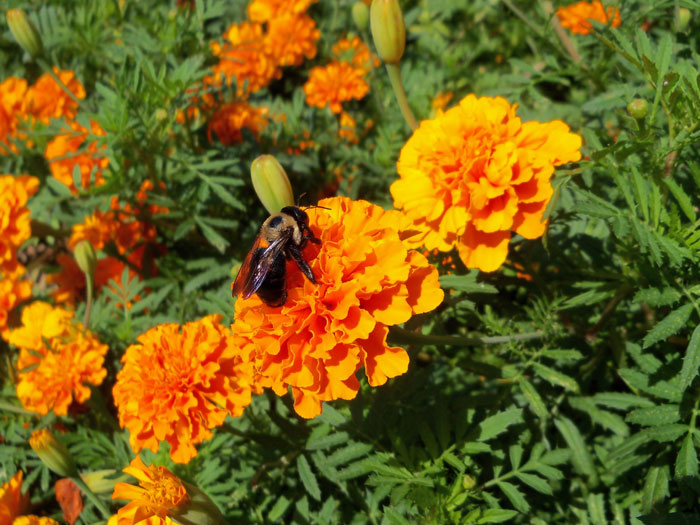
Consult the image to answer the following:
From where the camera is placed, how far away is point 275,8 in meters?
2.82

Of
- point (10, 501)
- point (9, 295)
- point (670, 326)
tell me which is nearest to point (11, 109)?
point (9, 295)

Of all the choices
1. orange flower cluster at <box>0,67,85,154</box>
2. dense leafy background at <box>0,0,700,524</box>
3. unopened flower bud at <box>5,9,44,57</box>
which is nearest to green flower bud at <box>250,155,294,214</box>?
dense leafy background at <box>0,0,700,524</box>

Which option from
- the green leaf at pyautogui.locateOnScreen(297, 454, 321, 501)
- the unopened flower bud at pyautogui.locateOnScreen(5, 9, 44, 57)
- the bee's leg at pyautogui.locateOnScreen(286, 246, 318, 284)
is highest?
the unopened flower bud at pyautogui.locateOnScreen(5, 9, 44, 57)

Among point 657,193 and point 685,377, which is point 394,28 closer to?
point 657,193

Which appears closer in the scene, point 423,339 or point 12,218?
point 423,339

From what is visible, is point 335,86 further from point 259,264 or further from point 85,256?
point 259,264

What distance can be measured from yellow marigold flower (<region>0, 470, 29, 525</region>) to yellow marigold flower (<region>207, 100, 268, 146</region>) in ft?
4.16

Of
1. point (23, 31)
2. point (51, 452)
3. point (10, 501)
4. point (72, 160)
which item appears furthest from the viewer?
point (72, 160)

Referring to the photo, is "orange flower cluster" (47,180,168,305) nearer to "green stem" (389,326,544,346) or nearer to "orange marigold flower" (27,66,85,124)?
"orange marigold flower" (27,66,85,124)

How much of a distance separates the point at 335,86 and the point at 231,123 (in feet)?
1.63

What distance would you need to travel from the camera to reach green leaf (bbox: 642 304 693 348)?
122 centimetres

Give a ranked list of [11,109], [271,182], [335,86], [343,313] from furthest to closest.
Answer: [335,86] → [11,109] → [271,182] → [343,313]

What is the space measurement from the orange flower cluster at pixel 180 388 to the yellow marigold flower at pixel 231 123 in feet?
3.39

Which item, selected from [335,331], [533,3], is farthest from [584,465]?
[533,3]
